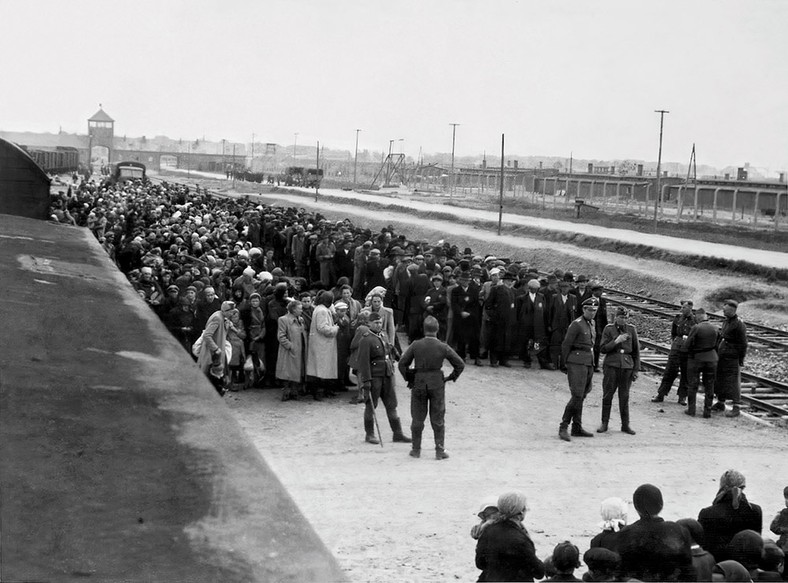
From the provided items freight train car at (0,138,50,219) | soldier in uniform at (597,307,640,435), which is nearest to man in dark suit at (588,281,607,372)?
soldier in uniform at (597,307,640,435)

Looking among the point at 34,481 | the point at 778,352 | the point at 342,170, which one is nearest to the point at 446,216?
the point at 778,352

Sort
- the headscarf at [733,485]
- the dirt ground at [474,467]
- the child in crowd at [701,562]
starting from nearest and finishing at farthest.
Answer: the child in crowd at [701,562] → the headscarf at [733,485] → the dirt ground at [474,467]

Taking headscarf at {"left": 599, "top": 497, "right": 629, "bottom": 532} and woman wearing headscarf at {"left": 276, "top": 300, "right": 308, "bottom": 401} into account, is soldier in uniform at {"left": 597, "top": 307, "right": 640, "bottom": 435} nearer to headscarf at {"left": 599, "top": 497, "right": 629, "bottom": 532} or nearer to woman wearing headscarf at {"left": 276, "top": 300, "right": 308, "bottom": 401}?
woman wearing headscarf at {"left": 276, "top": 300, "right": 308, "bottom": 401}

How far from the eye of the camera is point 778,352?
19.0m

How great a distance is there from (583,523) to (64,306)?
4978 mm

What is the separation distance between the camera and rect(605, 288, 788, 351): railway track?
64.4 feet

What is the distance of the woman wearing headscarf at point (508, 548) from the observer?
5473mm

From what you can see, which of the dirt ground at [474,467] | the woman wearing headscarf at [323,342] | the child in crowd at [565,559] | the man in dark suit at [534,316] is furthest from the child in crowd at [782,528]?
the man in dark suit at [534,316]

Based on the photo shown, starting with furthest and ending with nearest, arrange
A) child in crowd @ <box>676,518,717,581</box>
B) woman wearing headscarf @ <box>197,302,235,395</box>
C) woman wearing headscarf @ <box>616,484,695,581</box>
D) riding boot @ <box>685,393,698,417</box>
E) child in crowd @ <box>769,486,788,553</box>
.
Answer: riding boot @ <box>685,393,698,417</box>
woman wearing headscarf @ <box>197,302,235,395</box>
child in crowd @ <box>769,486,788,553</box>
child in crowd @ <box>676,518,717,581</box>
woman wearing headscarf @ <box>616,484,695,581</box>

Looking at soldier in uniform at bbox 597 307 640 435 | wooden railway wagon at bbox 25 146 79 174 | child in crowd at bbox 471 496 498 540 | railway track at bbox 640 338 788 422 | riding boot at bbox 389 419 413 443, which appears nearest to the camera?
child in crowd at bbox 471 496 498 540

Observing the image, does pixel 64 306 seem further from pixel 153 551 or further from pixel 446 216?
pixel 446 216

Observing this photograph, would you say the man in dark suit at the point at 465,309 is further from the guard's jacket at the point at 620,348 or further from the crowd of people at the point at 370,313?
the guard's jacket at the point at 620,348

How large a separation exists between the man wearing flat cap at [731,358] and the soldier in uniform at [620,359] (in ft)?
6.12

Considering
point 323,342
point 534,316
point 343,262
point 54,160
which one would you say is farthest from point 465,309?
point 54,160
